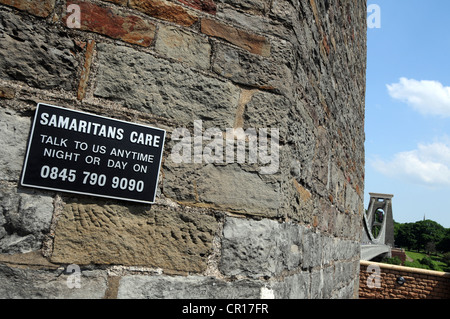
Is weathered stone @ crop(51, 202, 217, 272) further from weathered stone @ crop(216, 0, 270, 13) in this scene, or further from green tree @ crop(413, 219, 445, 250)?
green tree @ crop(413, 219, 445, 250)

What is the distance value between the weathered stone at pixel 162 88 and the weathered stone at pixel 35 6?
20cm

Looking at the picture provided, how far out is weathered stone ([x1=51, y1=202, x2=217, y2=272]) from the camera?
118 cm

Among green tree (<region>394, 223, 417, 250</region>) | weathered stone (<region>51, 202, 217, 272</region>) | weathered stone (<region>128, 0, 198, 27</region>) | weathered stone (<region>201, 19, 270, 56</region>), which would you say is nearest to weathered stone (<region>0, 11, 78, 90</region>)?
weathered stone (<region>128, 0, 198, 27</region>)

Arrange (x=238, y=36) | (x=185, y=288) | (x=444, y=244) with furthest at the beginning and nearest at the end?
(x=444, y=244) → (x=238, y=36) → (x=185, y=288)

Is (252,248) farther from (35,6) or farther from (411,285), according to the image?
(411,285)

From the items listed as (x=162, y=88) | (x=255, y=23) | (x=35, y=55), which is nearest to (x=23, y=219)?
(x=35, y=55)

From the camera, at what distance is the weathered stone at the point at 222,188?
4.50 feet

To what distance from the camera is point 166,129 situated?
1372 millimetres

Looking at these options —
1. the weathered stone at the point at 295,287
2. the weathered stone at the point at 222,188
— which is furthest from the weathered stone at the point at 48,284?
the weathered stone at the point at 295,287

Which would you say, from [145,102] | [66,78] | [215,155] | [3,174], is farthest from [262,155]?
[3,174]

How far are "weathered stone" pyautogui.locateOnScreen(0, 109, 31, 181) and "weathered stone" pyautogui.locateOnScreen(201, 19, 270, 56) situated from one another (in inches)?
32.3

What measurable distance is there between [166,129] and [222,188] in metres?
0.34

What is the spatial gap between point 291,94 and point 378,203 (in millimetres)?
41236
